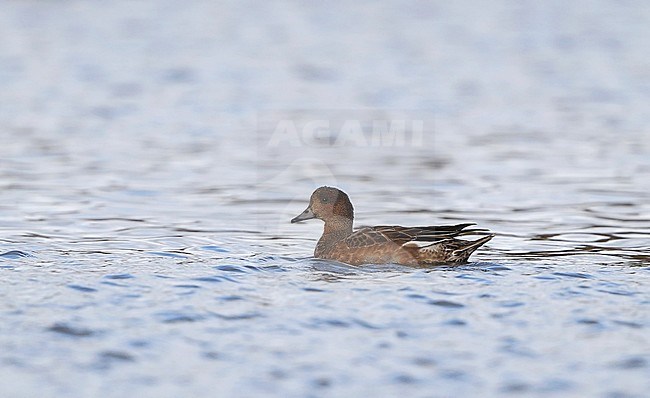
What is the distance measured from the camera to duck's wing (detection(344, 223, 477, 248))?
32.3 feet

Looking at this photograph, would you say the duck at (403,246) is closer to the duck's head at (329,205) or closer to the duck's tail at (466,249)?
the duck's tail at (466,249)

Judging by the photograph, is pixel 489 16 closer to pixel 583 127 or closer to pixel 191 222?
pixel 583 127

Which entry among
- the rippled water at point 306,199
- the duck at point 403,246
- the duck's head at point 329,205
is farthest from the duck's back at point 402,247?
the duck's head at point 329,205

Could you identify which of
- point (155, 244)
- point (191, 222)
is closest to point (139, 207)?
point (191, 222)

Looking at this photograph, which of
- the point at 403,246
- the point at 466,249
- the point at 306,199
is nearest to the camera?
the point at 466,249

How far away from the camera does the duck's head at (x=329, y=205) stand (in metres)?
10.7

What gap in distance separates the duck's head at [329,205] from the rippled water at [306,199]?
18.1 inches

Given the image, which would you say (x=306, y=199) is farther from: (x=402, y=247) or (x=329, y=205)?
(x=402, y=247)

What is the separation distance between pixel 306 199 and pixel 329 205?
2.62 metres

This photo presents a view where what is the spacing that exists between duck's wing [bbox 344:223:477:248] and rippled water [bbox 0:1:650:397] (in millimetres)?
345

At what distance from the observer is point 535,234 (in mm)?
11344

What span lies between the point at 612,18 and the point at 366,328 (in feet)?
75.8

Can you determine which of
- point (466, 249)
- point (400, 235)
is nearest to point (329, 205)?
point (400, 235)

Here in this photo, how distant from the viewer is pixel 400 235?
9977 millimetres
